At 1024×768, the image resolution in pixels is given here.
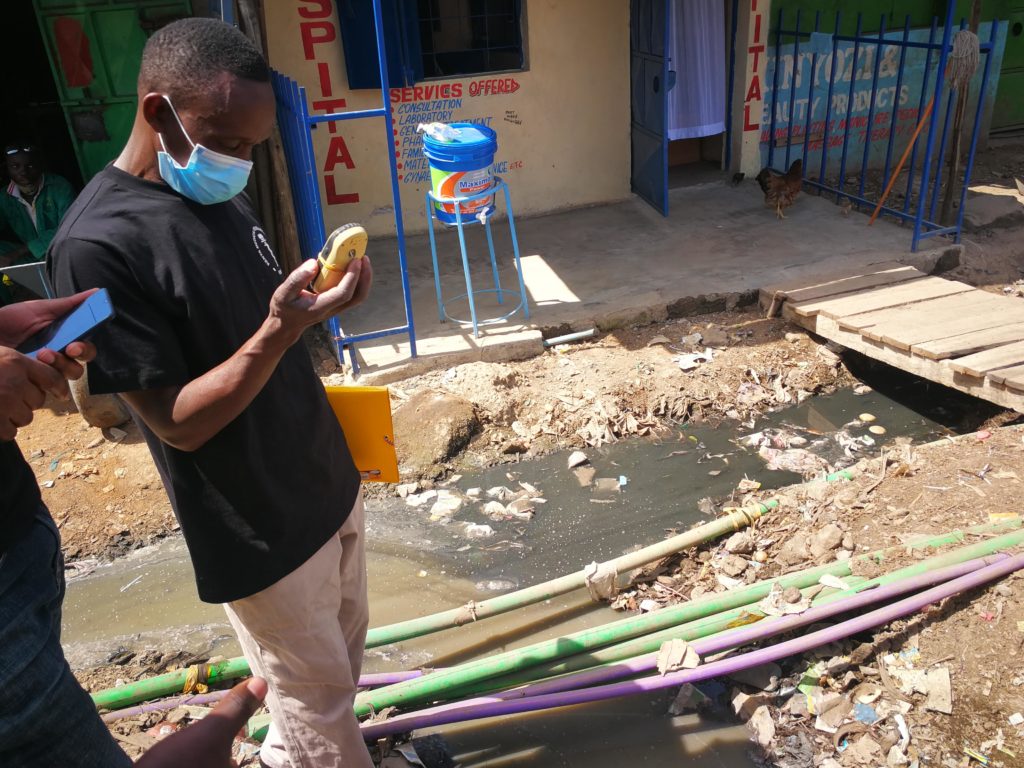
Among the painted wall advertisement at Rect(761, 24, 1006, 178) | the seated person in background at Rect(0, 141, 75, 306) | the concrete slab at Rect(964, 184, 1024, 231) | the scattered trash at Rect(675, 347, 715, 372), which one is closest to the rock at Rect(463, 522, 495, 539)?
the scattered trash at Rect(675, 347, 715, 372)

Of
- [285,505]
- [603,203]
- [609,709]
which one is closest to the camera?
[285,505]

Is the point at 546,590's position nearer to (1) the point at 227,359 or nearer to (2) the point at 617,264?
(1) the point at 227,359

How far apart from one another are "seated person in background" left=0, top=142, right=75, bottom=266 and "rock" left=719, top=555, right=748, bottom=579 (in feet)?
16.1

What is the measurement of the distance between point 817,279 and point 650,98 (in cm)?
224

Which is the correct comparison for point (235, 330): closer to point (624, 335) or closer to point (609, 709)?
point (609, 709)

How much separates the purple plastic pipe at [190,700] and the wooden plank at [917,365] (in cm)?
333

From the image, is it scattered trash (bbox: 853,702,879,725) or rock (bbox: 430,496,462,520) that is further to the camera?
rock (bbox: 430,496,462,520)

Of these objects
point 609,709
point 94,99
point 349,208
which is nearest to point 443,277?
point 349,208

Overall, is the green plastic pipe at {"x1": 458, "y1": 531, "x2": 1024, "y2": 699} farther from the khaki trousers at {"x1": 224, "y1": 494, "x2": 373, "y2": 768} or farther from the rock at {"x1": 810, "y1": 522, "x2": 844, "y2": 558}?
the khaki trousers at {"x1": 224, "y1": 494, "x2": 373, "y2": 768}

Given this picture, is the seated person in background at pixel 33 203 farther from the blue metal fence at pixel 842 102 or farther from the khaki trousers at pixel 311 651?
the blue metal fence at pixel 842 102

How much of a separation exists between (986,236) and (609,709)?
5964 millimetres

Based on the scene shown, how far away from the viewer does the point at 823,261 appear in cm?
606

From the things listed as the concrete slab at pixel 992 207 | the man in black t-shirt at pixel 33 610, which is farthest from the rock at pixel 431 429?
the concrete slab at pixel 992 207

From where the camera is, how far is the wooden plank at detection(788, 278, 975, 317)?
5180 millimetres
